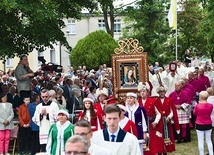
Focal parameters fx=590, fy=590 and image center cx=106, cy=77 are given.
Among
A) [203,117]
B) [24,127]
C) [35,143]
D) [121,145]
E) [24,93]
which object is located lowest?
[35,143]

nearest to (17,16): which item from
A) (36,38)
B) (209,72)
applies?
(36,38)

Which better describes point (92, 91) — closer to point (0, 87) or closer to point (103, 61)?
point (0, 87)

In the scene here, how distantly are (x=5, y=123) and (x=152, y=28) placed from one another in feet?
117

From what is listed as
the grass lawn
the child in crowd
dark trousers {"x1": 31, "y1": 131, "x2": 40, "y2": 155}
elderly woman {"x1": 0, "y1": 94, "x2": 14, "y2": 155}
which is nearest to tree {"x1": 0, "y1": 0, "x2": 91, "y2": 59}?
the child in crowd

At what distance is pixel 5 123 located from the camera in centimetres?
1545

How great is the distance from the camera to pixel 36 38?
60.8 ft

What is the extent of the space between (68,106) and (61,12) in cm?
325

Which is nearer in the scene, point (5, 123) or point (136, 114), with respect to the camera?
point (136, 114)

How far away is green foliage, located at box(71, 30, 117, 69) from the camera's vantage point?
4447cm

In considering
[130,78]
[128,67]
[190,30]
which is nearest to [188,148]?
[130,78]

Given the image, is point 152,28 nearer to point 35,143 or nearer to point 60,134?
point 35,143

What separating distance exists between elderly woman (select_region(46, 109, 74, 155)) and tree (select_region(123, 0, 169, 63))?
3689 cm

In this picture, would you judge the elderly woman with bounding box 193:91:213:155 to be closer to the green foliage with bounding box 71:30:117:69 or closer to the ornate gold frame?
the ornate gold frame

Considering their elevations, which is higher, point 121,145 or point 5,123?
point 121,145
